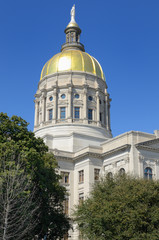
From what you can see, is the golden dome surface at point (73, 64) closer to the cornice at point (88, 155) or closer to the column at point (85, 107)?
the column at point (85, 107)

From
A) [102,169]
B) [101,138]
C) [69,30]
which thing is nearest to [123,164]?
[102,169]

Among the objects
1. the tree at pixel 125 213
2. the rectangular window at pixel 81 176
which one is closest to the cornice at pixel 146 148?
the rectangular window at pixel 81 176

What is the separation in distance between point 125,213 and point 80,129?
34.2 meters

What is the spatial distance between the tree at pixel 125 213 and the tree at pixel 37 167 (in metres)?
3.57

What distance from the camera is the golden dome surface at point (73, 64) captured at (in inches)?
2781

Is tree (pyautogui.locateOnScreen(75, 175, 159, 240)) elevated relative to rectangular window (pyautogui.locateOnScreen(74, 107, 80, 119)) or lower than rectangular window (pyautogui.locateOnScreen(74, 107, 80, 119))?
lower

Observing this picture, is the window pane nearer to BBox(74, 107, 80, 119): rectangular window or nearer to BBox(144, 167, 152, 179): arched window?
BBox(74, 107, 80, 119): rectangular window

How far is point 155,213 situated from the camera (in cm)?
3136

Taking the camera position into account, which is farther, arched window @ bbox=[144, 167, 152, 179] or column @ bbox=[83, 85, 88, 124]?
column @ bbox=[83, 85, 88, 124]

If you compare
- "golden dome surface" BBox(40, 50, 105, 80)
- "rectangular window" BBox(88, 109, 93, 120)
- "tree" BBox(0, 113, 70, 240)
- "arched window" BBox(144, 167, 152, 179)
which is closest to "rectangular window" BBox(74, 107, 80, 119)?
"rectangular window" BBox(88, 109, 93, 120)

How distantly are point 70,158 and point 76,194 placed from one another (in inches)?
229

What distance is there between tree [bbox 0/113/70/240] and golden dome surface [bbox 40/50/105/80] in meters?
34.0

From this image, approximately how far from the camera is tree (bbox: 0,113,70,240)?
108ft

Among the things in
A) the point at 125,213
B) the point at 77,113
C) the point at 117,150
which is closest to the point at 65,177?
the point at 117,150
